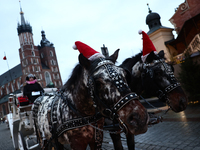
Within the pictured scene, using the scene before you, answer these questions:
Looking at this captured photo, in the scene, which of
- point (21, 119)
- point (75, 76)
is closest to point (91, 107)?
point (75, 76)

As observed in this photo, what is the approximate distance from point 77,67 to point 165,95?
1774 mm

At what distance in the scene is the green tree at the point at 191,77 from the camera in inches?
338

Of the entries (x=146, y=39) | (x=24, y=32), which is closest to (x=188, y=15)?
(x=146, y=39)

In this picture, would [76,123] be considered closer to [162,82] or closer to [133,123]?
[133,123]

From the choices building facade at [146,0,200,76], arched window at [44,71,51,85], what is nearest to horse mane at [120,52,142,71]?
building facade at [146,0,200,76]

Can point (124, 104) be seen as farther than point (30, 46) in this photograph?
No

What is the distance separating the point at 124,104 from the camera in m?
1.52

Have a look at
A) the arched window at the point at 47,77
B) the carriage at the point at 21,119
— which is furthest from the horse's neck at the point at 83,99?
the arched window at the point at 47,77

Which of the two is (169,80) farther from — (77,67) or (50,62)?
(50,62)

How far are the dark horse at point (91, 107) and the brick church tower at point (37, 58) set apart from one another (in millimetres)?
50800

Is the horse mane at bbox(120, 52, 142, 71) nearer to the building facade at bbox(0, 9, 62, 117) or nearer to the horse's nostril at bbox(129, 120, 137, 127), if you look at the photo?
the horse's nostril at bbox(129, 120, 137, 127)

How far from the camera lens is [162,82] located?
286cm

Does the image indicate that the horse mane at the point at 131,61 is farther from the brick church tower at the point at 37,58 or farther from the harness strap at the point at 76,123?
the brick church tower at the point at 37,58

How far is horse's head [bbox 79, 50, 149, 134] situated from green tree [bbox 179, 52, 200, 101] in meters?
8.62
